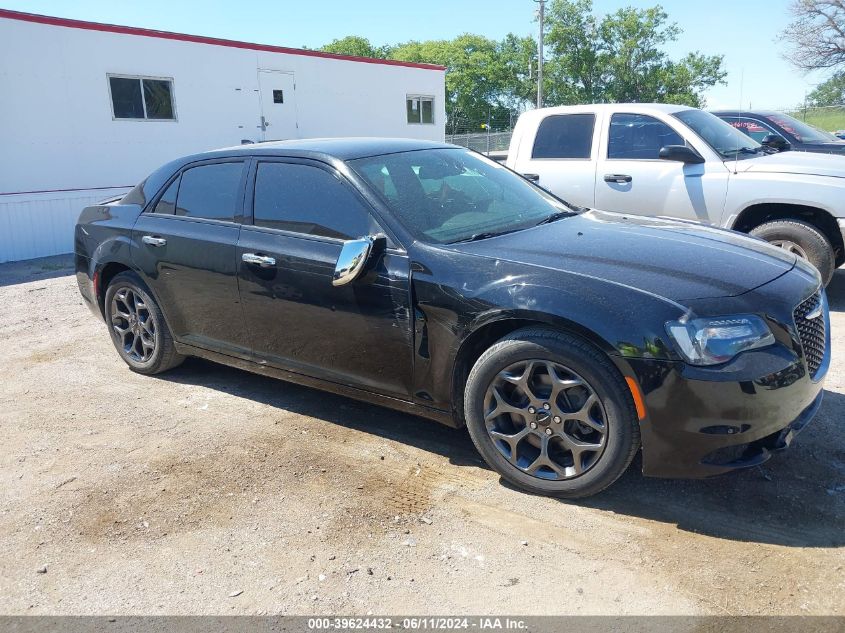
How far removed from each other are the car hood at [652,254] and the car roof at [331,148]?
99 cm

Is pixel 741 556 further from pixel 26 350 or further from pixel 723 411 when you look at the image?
pixel 26 350

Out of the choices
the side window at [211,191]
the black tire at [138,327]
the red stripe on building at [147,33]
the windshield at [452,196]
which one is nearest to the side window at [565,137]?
the windshield at [452,196]

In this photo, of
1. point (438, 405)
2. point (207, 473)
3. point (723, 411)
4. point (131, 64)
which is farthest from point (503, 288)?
point (131, 64)

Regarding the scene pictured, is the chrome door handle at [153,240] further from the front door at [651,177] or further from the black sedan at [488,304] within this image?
the front door at [651,177]

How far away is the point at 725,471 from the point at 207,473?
8.37ft

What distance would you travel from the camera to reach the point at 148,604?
105 inches

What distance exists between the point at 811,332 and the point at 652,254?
783 millimetres

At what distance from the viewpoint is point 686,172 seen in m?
6.54

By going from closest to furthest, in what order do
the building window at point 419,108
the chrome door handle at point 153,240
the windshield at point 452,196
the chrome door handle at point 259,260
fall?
the windshield at point 452,196 < the chrome door handle at point 259,260 < the chrome door handle at point 153,240 < the building window at point 419,108

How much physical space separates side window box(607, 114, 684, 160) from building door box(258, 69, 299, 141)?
10783 mm

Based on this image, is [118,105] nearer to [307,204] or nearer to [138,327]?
[138,327]

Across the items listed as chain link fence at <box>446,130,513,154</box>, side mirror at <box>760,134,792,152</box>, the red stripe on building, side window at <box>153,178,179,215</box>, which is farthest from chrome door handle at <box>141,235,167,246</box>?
chain link fence at <box>446,130,513,154</box>

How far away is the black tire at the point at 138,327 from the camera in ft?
16.0

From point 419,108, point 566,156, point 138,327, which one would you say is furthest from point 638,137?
point 419,108
